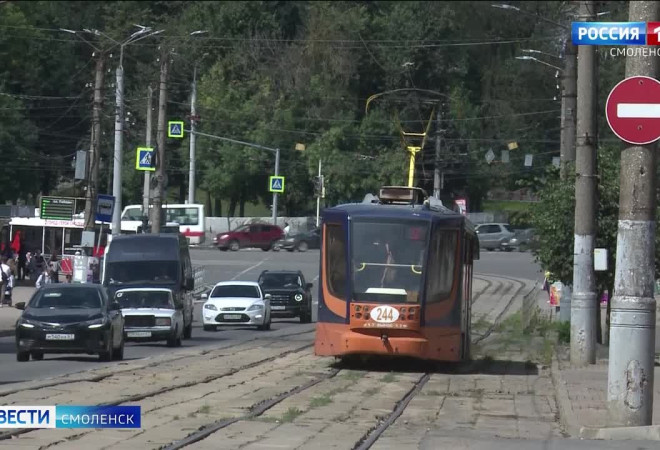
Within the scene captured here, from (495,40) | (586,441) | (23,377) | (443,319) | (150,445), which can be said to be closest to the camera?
(150,445)

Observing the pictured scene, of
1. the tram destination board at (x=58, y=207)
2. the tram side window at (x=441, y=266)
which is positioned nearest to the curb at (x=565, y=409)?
the tram side window at (x=441, y=266)

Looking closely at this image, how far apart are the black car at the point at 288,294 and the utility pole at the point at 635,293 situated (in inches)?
1291

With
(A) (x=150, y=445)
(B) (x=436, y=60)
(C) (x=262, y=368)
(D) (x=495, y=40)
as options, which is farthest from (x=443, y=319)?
A: (B) (x=436, y=60)

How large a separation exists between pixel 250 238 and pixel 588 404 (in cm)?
6405

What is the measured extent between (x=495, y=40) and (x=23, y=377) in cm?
6674

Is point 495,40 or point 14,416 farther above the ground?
point 495,40

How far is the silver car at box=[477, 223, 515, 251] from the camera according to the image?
8356cm

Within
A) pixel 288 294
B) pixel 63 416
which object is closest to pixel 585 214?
pixel 63 416

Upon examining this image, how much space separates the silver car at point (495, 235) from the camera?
274 feet

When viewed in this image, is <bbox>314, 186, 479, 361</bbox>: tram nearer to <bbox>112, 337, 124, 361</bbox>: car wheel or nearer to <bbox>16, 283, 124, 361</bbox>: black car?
<bbox>16, 283, 124, 361</bbox>: black car

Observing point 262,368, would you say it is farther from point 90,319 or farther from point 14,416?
point 14,416

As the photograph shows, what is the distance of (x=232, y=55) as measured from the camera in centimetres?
9344

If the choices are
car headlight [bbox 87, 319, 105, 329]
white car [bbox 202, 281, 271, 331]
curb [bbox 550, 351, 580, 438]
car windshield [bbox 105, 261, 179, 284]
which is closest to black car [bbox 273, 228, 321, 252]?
white car [bbox 202, 281, 271, 331]

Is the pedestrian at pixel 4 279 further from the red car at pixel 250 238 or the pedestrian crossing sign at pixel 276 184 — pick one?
the red car at pixel 250 238
